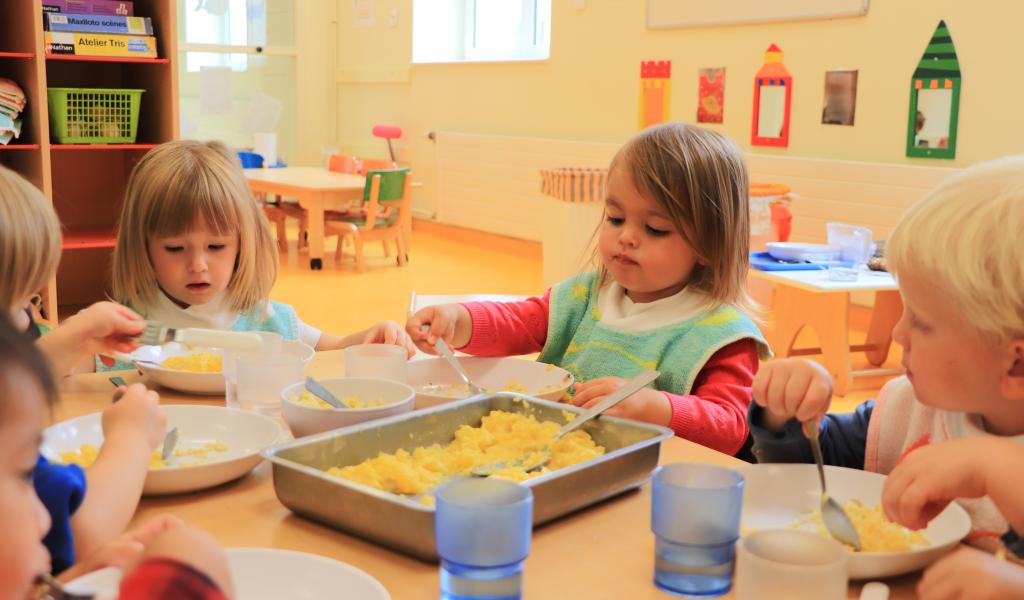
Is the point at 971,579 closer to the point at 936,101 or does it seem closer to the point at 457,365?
the point at 457,365

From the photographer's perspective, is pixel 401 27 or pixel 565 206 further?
pixel 401 27

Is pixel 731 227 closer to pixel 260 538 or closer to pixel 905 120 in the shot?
pixel 260 538

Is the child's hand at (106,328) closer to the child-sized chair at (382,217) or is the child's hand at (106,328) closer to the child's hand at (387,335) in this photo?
the child's hand at (387,335)

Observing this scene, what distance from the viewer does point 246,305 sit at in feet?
6.41

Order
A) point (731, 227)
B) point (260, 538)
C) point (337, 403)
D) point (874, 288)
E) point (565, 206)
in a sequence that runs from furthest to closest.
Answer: point (565, 206), point (874, 288), point (731, 227), point (337, 403), point (260, 538)

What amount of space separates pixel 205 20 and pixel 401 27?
63.7 inches

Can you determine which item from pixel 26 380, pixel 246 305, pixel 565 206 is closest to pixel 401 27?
pixel 565 206

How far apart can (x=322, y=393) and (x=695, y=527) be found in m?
0.58

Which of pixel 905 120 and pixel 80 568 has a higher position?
pixel 905 120

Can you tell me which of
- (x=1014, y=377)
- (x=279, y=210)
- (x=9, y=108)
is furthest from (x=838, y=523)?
(x=279, y=210)

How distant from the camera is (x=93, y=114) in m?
3.83

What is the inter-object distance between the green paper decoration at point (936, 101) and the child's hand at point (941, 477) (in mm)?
3676

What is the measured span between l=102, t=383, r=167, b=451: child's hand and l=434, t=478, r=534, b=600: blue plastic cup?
1.34 feet

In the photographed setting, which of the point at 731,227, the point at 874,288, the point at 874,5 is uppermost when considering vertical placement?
the point at 874,5
